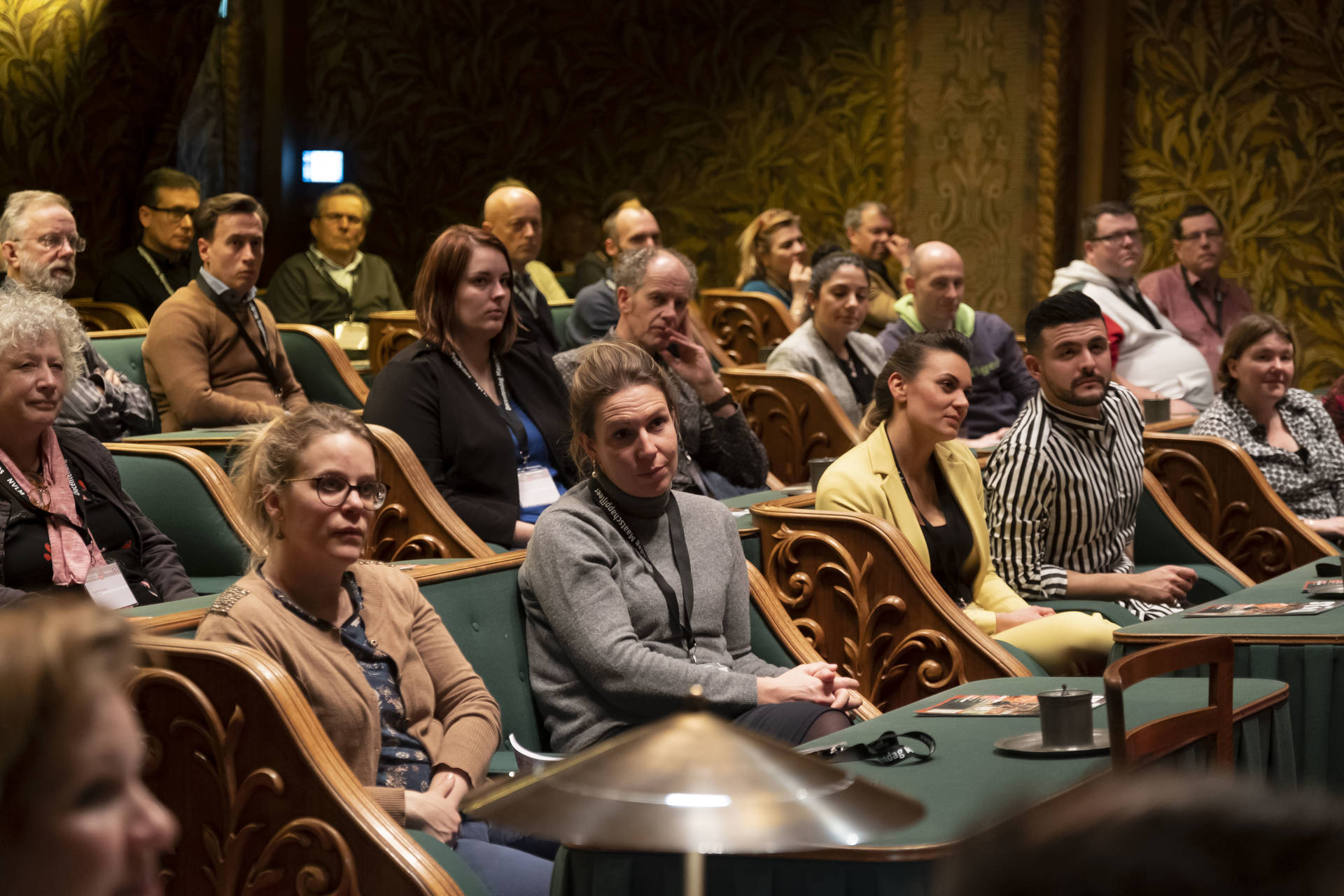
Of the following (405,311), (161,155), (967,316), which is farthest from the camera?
(161,155)

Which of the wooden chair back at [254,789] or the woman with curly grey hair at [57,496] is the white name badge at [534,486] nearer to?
the woman with curly grey hair at [57,496]

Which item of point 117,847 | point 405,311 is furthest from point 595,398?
point 405,311

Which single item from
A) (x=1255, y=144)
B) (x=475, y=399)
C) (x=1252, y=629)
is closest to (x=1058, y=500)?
(x=1252, y=629)

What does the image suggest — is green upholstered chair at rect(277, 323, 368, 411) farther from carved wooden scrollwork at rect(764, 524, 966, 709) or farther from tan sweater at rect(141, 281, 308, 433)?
carved wooden scrollwork at rect(764, 524, 966, 709)

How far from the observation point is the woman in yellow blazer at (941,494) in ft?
10.5

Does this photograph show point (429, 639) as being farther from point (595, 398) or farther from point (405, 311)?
point (405, 311)

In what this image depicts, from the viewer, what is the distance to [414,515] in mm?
3402

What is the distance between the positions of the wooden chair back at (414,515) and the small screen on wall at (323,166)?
5.51 m

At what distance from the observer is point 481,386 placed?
144 inches

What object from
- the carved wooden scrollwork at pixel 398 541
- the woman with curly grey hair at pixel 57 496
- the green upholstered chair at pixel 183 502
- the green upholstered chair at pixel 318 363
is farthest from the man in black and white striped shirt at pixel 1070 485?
the green upholstered chair at pixel 318 363

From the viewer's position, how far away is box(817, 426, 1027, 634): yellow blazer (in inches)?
128

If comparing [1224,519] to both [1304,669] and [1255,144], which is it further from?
[1255,144]

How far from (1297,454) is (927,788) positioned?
3004mm

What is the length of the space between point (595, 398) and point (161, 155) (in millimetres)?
4812
